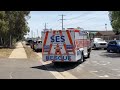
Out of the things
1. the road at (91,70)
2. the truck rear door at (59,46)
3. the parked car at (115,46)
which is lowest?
the road at (91,70)

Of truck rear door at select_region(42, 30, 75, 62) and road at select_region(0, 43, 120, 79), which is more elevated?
truck rear door at select_region(42, 30, 75, 62)

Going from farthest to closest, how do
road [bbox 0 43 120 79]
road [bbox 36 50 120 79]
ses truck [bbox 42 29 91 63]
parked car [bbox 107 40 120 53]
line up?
parked car [bbox 107 40 120 53], ses truck [bbox 42 29 91 63], road [bbox 36 50 120 79], road [bbox 0 43 120 79]

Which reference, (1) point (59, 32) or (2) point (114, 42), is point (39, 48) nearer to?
(2) point (114, 42)

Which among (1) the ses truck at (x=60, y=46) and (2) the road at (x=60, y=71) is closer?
(2) the road at (x=60, y=71)

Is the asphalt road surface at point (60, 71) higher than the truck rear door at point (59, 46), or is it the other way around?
the truck rear door at point (59, 46)

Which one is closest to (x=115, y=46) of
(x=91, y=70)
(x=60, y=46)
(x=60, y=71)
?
(x=60, y=46)

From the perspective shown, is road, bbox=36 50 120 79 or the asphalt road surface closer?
the asphalt road surface

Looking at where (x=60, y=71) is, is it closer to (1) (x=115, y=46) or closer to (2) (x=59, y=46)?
(2) (x=59, y=46)

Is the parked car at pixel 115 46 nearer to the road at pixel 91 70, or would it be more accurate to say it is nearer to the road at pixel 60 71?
the road at pixel 91 70

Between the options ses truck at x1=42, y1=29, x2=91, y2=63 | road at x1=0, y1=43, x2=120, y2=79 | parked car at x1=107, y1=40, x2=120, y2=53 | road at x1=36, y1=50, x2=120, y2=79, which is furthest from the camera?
parked car at x1=107, y1=40, x2=120, y2=53

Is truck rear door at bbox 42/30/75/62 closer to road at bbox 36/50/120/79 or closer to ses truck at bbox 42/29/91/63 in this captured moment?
ses truck at bbox 42/29/91/63

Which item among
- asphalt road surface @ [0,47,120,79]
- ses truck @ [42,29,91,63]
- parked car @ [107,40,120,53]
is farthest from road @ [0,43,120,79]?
parked car @ [107,40,120,53]

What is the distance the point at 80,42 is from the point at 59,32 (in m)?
2.40

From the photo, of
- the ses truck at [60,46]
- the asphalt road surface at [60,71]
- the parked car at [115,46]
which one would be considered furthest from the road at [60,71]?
the parked car at [115,46]
